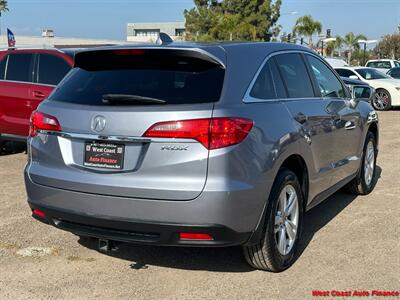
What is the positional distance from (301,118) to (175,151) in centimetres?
136

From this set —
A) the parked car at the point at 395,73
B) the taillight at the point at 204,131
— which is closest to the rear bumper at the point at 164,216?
the taillight at the point at 204,131

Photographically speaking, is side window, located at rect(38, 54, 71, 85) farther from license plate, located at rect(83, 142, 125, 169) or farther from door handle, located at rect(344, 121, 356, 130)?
license plate, located at rect(83, 142, 125, 169)

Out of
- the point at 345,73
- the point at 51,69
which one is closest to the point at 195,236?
the point at 51,69

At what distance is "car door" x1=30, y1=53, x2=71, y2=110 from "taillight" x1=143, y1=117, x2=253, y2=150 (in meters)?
5.23

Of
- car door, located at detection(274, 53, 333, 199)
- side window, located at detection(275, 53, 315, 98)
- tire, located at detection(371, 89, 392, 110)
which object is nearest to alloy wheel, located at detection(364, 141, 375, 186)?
car door, located at detection(274, 53, 333, 199)

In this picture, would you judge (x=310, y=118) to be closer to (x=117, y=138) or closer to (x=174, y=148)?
(x=174, y=148)

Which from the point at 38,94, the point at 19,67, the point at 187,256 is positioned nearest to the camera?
the point at 187,256

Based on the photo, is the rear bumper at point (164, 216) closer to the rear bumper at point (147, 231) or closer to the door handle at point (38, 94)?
the rear bumper at point (147, 231)

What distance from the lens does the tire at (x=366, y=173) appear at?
620 cm

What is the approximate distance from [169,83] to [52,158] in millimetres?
988

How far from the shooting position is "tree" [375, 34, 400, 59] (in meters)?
74.6

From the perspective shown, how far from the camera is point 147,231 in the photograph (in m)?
3.45

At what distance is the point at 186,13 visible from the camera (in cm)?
5947

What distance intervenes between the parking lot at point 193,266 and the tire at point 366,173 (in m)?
0.68
